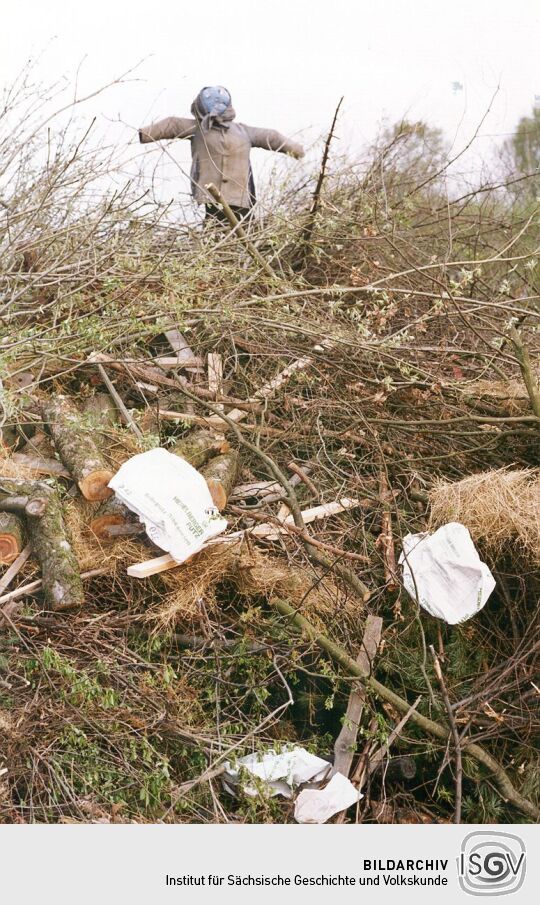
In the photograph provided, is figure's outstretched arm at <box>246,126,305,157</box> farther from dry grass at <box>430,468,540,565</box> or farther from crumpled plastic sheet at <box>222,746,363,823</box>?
crumpled plastic sheet at <box>222,746,363,823</box>

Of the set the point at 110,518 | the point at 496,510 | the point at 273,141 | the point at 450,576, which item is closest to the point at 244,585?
the point at 110,518

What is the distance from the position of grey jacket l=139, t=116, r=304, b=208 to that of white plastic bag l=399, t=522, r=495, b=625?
3271 mm

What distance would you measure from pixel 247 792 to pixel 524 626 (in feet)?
5.11

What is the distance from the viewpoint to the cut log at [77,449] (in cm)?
418

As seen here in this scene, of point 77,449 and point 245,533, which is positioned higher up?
point 77,449

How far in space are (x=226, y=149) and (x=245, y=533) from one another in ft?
11.3

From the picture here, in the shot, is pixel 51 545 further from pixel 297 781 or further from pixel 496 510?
pixel 496 510

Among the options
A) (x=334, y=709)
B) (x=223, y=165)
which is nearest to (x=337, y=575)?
(x=334, y=709)

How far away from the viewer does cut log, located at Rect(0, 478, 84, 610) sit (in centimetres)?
388

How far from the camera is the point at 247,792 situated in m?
3.62

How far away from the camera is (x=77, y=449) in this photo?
14.1 ft
